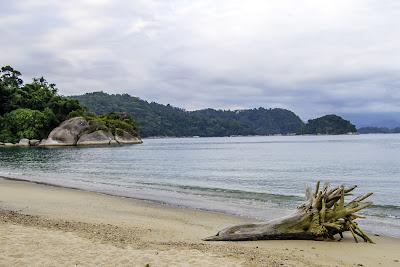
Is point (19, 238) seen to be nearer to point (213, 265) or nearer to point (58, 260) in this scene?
point (58, 260)

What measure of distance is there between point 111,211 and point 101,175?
22716 millimetres

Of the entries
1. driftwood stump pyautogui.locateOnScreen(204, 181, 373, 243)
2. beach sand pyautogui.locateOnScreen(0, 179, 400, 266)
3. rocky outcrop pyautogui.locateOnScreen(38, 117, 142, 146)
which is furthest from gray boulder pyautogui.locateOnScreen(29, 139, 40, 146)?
driftwood stump pyautogui.locateOnScreen(204, 181, 373, 243)

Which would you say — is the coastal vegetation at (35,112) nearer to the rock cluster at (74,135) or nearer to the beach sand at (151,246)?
the rock cluster at (74,135)

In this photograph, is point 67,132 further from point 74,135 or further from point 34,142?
point 34,142

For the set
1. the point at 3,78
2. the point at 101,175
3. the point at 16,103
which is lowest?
the point at 101,175

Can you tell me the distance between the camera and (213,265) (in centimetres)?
957

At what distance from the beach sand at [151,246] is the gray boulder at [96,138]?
116m

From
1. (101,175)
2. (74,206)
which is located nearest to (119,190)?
(74,206)

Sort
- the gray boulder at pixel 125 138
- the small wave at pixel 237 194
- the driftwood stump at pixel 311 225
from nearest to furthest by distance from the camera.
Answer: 1. the driftwood stump at pixel 311 225
2. the small wave at pixel 237 194
3. the gray boulder at pixel 125 138

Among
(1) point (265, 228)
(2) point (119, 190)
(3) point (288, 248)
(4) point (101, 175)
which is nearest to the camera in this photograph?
(3) point (288, 248)

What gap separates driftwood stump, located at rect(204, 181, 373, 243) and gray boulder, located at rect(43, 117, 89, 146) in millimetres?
119573

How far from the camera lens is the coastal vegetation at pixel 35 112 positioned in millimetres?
127438

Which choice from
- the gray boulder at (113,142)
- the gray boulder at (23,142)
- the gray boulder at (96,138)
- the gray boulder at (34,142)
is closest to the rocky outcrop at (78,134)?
the gray boulder at (96,138)

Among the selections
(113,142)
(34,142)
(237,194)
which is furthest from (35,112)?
(237,194)
